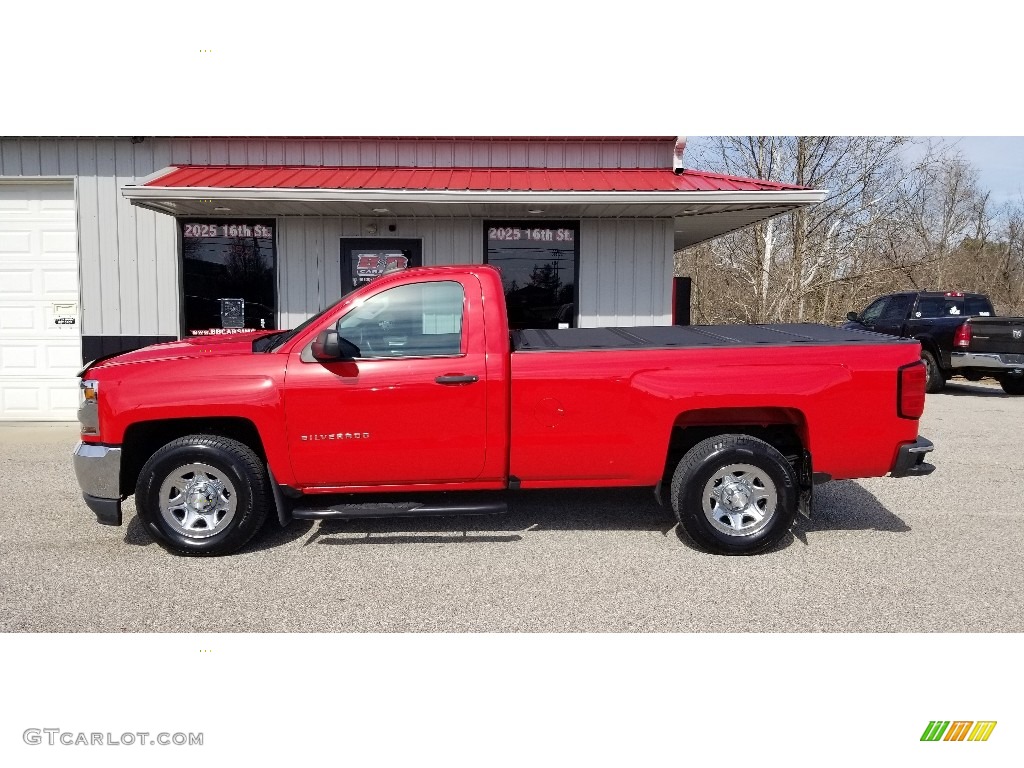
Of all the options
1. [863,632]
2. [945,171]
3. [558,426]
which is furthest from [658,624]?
[945,171]

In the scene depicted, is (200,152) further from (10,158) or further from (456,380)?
(456,380)

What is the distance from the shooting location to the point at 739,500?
4.83 metres

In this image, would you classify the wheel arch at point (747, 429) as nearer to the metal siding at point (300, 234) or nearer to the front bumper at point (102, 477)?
the front bumper at point (102, 477)

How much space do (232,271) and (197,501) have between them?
576 cm

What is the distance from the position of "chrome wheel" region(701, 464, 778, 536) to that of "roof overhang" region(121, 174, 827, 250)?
14.2 feet

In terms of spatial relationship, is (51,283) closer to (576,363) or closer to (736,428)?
(576,363)

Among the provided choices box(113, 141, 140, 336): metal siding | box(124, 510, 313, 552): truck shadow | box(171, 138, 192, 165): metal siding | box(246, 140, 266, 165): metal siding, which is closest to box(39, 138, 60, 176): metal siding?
box(113, 141, 140, 336): metal siding

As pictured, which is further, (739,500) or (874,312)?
(874,312)

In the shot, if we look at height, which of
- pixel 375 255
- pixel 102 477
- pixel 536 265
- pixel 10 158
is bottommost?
pixel 102 477

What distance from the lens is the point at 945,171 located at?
22.6 meters

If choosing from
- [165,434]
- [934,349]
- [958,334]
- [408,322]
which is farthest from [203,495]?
[934,349]

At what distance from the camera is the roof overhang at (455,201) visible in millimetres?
8102

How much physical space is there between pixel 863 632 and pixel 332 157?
8645 millimetres

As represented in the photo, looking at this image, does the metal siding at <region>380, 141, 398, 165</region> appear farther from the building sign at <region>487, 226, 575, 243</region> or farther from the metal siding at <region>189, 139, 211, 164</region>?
the metal siding at <region>189, 139, 211, 164</region>
